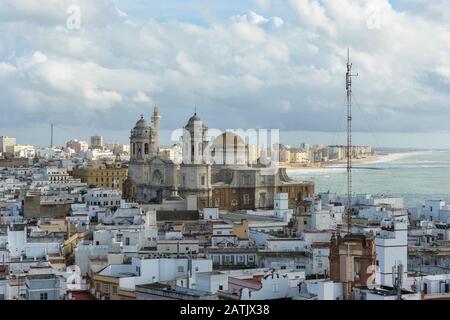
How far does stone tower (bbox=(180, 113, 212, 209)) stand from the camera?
60.2ft

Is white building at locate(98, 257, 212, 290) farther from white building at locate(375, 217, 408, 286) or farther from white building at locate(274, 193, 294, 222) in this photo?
white building at locate(274, 193, 294, 222)

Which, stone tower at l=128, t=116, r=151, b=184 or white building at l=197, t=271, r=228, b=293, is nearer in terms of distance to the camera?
white building at l=197, t=271, r=228, b=293

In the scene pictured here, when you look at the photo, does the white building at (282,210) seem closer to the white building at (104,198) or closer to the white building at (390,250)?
the white building at (104,198)

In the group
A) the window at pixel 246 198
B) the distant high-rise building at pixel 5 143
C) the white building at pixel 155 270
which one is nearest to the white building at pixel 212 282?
the white building at pixel 155 270

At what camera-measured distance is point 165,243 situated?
1061 cm

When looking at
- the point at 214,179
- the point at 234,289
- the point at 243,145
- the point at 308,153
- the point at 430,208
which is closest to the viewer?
the point at 234,289

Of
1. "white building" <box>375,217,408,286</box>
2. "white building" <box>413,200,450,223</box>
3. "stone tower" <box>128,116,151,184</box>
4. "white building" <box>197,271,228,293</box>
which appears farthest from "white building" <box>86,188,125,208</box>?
"white building" <box>197,271,228,293</box>

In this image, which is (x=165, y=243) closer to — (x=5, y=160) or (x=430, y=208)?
(x=430, y=208)

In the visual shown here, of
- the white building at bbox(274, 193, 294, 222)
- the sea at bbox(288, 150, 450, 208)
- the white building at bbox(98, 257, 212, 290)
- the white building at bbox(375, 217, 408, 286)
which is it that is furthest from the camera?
the sea at bbox(288, 150, 450, 208)

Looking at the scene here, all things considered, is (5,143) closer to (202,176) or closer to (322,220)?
(202,176)

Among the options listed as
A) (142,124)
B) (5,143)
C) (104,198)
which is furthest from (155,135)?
(5,143)

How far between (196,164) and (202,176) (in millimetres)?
349
